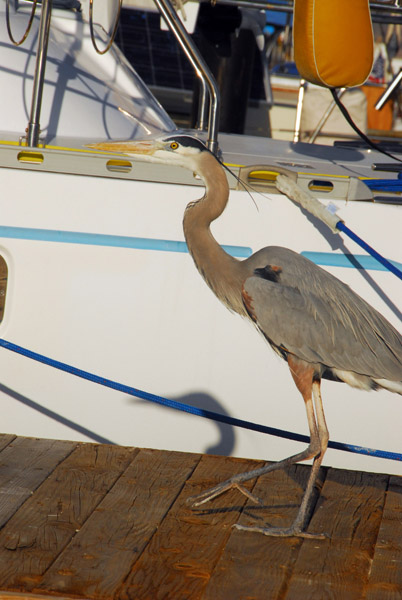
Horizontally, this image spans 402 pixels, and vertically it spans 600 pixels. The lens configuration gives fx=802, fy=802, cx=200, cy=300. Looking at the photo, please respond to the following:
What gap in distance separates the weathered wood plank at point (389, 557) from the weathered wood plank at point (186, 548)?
0.54m

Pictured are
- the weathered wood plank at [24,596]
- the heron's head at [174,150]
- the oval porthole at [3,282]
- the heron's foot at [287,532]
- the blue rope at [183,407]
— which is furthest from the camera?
the oval porthole at [3,282]

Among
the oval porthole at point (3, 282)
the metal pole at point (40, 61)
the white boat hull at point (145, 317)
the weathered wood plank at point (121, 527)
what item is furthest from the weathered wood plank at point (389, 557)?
the metal pole at point (40, 61)

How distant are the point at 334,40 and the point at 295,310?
1.45m

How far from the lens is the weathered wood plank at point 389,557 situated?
263 cm

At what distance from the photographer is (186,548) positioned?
283 centimetres

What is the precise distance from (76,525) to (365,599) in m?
1.08

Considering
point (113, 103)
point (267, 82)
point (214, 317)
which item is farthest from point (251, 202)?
point (267, 82)

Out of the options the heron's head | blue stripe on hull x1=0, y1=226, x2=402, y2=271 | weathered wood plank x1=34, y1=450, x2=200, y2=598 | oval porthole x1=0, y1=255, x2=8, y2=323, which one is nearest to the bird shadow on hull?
weathered wood plank x1=34, y1=450, x2=200, y2=598

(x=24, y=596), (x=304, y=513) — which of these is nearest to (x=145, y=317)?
(x=304, y=513)

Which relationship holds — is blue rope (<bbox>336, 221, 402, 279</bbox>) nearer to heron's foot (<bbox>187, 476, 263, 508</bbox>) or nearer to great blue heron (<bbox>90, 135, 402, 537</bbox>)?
great blue heron (<bbox>90, 135, 402, 537</bbox>)

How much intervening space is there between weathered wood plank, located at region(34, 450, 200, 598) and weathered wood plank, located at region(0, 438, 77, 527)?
0.32 meters

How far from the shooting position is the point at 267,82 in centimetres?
1002

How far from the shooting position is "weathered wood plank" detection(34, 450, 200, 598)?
2566mm

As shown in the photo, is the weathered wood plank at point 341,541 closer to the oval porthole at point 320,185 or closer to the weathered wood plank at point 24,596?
the weathered wood plank at point 24,596
